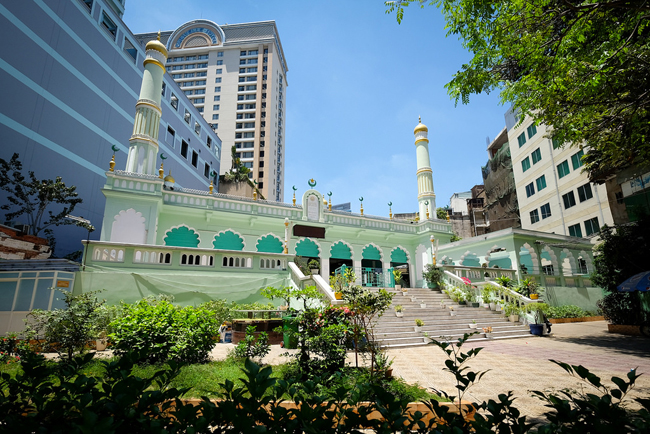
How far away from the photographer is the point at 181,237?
651 inches

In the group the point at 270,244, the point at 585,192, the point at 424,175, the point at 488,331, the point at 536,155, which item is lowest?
the point at 488,331

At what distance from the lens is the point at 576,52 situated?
24.1 ft

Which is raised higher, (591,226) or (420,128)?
(420,128)

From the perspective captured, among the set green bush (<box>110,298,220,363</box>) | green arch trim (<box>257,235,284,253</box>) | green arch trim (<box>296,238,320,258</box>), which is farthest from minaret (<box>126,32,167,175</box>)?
green bush (<box>110,298,220,363</box>)

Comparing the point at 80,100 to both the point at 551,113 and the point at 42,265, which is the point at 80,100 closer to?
the point at 42,265

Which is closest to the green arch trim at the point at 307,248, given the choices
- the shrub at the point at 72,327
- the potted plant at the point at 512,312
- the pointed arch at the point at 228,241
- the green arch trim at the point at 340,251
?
the green arch trim at the point at 340,251

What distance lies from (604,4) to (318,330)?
22.6 feet

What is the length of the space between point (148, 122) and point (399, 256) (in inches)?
642

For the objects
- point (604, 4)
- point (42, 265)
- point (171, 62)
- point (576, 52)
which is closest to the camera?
point (604, 4)

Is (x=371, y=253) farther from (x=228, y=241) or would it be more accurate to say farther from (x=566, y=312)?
(x=566, y=312)

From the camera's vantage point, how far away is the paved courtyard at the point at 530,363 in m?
5.73

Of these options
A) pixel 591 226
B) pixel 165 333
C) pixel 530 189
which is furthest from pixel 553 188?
pixel 165 333

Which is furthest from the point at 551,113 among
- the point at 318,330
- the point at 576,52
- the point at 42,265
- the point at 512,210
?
the point at 512,210

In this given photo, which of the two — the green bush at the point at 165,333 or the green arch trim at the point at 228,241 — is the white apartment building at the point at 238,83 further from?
the green bush at the point at 165,333
